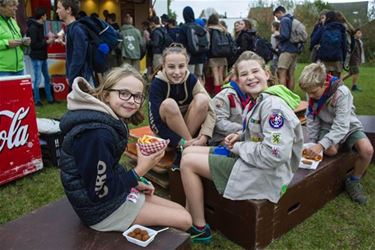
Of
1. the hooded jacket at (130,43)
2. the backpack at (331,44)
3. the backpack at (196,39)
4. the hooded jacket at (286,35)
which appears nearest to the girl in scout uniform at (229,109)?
the backpack at (196,39)

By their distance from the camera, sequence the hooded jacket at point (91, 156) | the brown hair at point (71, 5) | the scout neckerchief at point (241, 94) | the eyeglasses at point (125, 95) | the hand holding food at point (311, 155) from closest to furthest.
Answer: the hooded jacket at point (91, 156), the eyeglasses at point (125, 95), the hand holding food at point (311, 155), the scout neckerchief at point (241, 94), the brown hair at point (71, 5)

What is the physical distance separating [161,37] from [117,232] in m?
6.62

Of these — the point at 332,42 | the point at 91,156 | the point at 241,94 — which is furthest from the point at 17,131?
the point at 332,42

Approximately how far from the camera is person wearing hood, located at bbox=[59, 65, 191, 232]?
1.71 meters

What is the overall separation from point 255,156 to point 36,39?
535 centimetres

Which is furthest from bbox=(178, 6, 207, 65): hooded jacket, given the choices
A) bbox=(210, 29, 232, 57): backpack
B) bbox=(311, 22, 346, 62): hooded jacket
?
bbox=(311, 22, 346, 62): hooded jacket

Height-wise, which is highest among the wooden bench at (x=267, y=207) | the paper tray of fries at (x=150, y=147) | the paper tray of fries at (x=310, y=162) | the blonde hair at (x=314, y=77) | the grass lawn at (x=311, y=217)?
the blonde hair at (x=314, y=77)

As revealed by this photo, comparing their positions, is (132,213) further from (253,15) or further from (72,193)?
(253,15)

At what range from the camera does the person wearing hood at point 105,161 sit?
1.71 metres

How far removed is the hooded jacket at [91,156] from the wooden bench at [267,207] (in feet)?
2.61

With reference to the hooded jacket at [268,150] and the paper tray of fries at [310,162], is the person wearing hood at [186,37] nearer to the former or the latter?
the paper tray of fries at [310,162]

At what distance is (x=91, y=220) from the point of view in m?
1.81

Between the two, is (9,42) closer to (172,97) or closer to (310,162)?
(172,97)

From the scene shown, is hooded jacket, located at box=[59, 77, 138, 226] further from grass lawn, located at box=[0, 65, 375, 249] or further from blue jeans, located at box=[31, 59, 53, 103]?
blue jeans, located at box=[31, 59, 53, 103]
